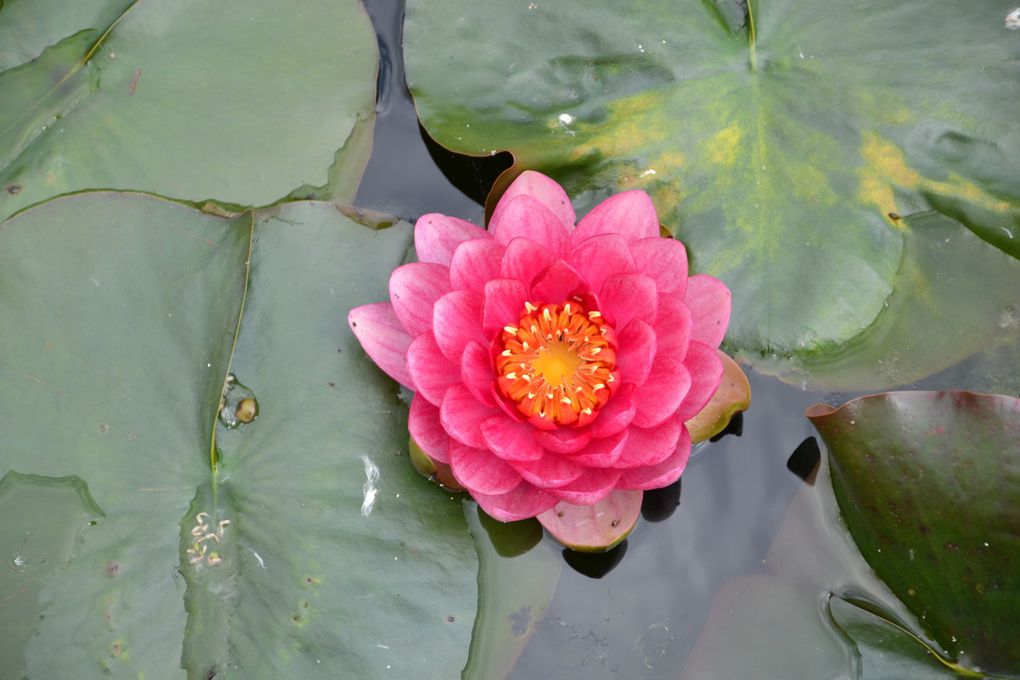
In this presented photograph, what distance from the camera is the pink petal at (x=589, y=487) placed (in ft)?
5.81

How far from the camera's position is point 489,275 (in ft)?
6.09

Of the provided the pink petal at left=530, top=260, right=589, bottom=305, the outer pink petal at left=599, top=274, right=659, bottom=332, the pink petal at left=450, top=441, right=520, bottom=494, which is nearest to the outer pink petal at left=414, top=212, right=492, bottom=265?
the pink petal at left=530, top=260, right=589, bottom=305

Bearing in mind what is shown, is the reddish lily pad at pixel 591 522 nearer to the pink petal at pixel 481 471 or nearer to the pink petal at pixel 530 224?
the pink petal at pixel 481 471

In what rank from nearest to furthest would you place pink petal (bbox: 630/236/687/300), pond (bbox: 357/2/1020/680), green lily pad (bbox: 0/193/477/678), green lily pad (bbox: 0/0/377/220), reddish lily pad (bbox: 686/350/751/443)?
pink petal (bbox: 630/236/687/300) → green lily pad (bbox: 0/193/477/678) → reddish lily pad (bbox: 686/350/751/443) → pond (bbox: 357/2/1020/680) → green lily pad (bbox: 0/0/377/220)

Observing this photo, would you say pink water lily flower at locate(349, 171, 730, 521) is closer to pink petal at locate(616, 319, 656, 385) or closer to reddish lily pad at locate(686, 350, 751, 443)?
pink petal at locate(616, 319, 656, 385)

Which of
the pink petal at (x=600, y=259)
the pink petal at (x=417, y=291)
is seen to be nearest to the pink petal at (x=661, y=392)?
the pink petal at (x=600, y=259)

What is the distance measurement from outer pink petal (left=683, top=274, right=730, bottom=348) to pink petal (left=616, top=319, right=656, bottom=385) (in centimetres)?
20

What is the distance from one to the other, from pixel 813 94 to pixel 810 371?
33.1 inches

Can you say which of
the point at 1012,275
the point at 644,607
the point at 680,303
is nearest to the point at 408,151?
the point at 680,303

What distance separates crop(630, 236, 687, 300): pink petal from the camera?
184cm

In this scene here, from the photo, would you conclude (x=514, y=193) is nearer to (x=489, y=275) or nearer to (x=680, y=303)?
(x=489, y=275)

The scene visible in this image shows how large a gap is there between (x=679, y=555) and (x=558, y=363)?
840 millimetres

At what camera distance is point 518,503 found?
1.88 metres

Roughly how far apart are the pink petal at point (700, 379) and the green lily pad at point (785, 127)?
51 centimetres
